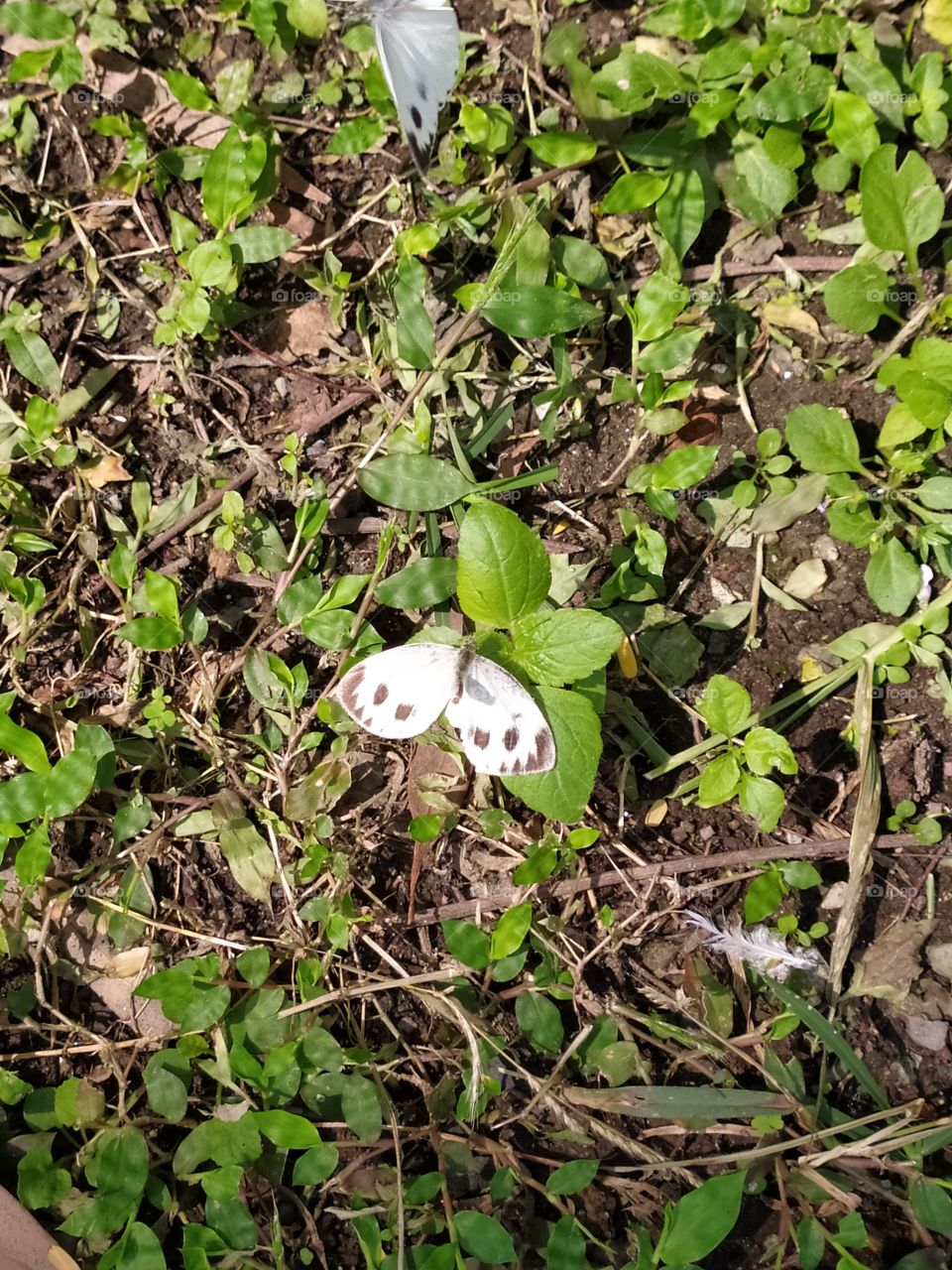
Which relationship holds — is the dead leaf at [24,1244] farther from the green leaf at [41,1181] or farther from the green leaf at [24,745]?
the green leaf at [24,745]

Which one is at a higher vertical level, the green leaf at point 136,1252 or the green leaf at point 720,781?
the green leaf at point 720,781

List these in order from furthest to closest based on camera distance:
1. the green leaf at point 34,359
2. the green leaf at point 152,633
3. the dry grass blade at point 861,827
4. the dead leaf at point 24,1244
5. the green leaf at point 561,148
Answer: the green leaf at point 34,359 → the green leaf at point 561,148 → the green leaf at point 152,633 → the dry grass blade at point 861,827 → the dead leaf at point 24,1244

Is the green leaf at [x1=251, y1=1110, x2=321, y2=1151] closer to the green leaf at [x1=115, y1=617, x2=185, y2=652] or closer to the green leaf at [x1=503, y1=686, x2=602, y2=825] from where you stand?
the green leaf at [x1=503, y1=686, x2=602, y2=825]

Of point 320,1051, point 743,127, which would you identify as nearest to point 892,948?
point 320,1051

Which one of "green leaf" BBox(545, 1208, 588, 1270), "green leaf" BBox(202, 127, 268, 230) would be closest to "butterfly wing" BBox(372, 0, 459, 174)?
"green leaf" BBox(202, 127, 268, 230)

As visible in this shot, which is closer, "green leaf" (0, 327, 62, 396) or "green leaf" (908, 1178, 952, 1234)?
"green leaf" (908, 1178, 952, 1234)

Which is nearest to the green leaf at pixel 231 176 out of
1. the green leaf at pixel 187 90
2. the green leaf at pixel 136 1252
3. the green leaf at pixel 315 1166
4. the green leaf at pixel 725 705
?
the green leaf at pixel 187 90

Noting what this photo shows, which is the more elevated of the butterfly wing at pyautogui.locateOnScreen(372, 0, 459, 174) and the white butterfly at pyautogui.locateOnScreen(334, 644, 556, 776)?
the butterfly wing at pyautogui.locateOnScreen(372, 0, 459, 174)
